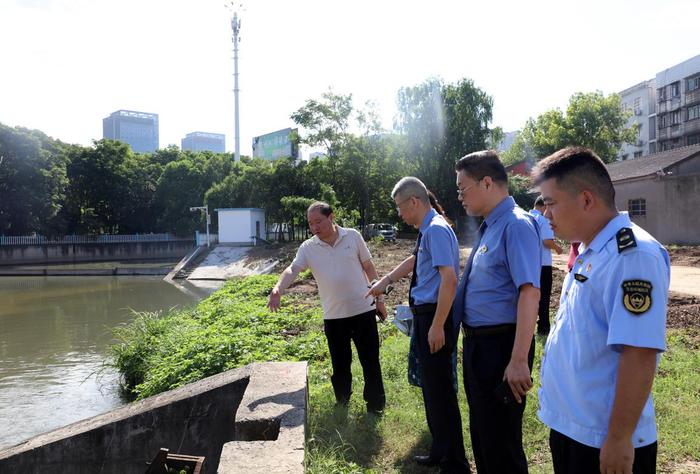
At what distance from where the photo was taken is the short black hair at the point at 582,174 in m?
1.80

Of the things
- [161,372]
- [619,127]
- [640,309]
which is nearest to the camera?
[640,309]

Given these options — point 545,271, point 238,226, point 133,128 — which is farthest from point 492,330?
point 133,128

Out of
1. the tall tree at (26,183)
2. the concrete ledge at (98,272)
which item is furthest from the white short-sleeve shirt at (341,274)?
the tall tree at (26,183)

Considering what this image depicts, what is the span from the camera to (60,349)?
10.9 meters

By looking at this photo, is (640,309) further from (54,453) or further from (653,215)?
(653,215)

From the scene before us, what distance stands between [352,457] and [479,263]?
170 cm

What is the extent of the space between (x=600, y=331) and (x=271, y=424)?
2284mm

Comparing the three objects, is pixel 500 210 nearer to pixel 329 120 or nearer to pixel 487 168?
pixel 487 168

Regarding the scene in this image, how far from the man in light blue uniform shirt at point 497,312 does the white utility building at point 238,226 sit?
30.8 meters

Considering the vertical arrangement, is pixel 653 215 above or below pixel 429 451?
above

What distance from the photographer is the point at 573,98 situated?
39.7m

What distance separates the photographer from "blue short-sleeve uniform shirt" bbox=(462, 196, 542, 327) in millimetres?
2486

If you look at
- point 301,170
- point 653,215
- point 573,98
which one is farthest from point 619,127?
point 301,170

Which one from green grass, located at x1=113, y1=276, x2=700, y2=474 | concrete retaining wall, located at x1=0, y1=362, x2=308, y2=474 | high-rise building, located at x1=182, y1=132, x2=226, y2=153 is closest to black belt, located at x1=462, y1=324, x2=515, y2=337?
green grass, located at x1=113, y1=276, x2=700, y2=474
